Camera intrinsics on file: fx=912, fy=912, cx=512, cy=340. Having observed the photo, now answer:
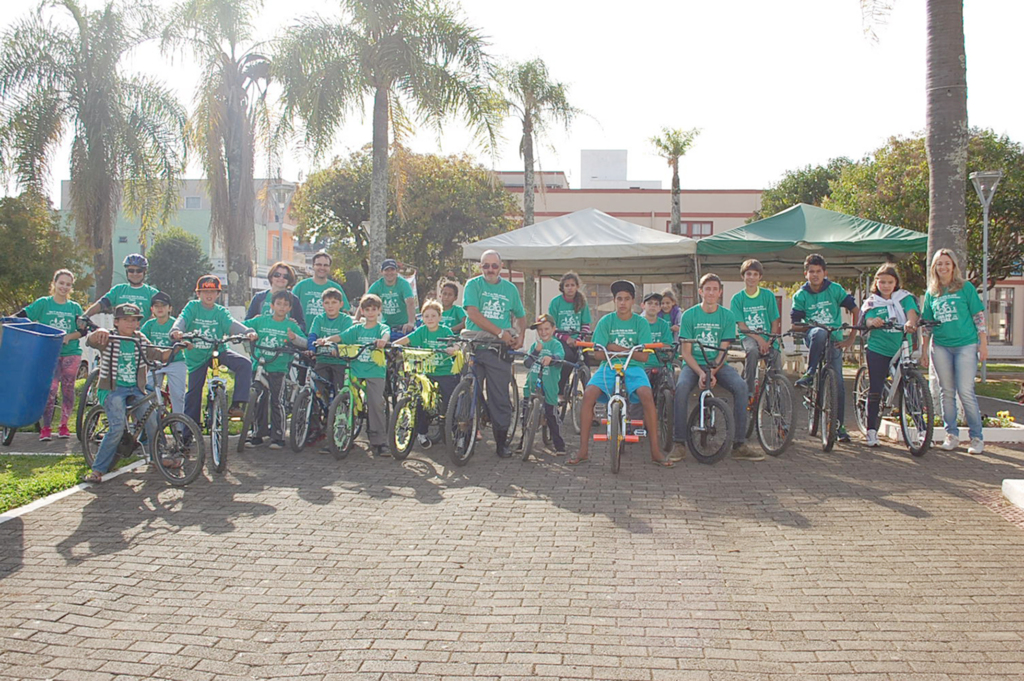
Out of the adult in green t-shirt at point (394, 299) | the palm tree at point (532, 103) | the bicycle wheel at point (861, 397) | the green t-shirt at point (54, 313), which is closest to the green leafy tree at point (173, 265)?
the palm tree at point (532, 103)

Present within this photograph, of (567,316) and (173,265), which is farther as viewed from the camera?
(173,265)

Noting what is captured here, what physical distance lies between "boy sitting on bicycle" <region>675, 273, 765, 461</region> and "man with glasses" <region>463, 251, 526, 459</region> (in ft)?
5.28

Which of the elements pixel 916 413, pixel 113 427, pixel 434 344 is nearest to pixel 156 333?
pixel 113 427

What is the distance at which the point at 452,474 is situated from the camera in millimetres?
7996

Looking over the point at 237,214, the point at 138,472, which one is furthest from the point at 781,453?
the point at 237,214

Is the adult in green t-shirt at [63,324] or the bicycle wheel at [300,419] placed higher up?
the adult in green t-shirt at [63,324]

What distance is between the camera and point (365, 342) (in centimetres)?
893

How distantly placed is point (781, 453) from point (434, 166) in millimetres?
31199

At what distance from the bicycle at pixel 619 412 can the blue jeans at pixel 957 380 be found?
9.52 feet

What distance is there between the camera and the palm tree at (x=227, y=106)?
59.3 ft

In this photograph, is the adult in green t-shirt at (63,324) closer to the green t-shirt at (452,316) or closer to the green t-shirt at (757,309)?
the green t-shirt at (452,316)

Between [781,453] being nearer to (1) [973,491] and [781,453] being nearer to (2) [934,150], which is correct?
(1) [973,491]

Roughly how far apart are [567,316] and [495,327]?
2253 mm

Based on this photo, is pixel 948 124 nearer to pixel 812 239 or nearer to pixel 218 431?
pixel 812 239
